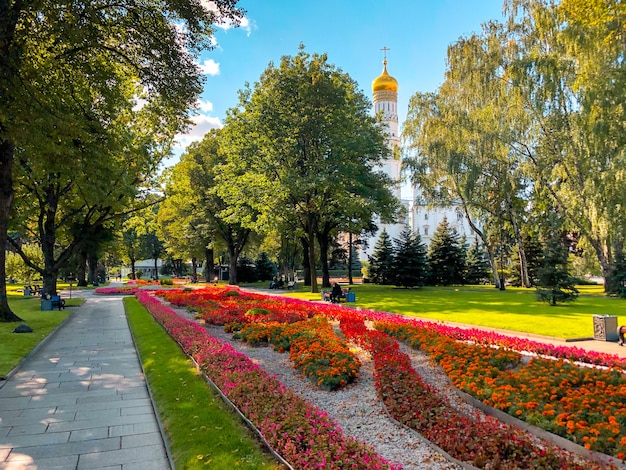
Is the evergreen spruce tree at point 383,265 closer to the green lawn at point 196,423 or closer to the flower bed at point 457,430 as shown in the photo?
the green lawn at point 196,423

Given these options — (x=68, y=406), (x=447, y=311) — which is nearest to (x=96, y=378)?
(x=68, y=406)

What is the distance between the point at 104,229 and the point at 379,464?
38.3 metres

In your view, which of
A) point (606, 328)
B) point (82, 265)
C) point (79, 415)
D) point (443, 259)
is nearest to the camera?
point (79, 415)

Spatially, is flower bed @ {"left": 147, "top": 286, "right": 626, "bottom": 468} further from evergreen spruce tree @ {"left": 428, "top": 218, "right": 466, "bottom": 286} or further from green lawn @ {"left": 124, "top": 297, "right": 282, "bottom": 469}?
evergreen spruce tree @ {"left": 428, "top": 218, "right": 466, "bottom": 286}

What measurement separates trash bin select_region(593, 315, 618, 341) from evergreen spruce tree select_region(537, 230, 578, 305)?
819cm

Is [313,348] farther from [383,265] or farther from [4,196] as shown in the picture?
[383,265]

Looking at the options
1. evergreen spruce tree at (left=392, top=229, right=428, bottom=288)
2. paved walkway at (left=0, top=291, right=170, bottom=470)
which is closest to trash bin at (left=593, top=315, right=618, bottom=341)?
paved walkway at (left=0, top=291, right=170, bottom=470)

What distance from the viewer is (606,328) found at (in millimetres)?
11031

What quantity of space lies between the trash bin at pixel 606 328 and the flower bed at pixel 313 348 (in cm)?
723

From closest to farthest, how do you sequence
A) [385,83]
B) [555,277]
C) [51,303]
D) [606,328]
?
1. [606,328]
2. [555,277]
3. [51,303]
4. [385,83]

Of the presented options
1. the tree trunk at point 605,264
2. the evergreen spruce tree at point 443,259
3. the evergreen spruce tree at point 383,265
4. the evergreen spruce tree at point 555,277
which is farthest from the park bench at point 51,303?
the tree trunk at point 605,264

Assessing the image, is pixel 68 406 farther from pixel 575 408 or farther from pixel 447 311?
pixel 447 311

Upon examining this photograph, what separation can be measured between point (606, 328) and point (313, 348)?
8284mm

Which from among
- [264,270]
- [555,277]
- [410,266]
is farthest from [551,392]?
[264,270]
